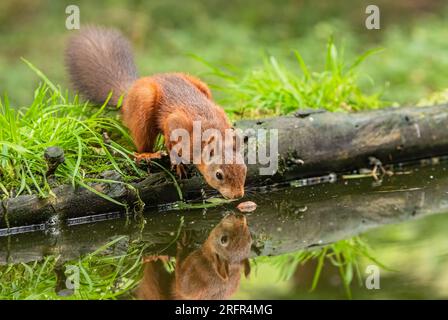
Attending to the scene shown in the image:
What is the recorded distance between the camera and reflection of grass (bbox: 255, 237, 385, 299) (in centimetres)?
343

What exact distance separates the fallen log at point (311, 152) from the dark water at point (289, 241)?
11cm

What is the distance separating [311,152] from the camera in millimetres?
5336

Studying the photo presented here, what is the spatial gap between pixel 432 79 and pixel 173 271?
21.2ft

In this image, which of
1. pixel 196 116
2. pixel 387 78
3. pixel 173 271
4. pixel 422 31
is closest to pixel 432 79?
pixel 387 78

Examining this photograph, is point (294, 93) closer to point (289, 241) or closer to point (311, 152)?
point (311, 152)

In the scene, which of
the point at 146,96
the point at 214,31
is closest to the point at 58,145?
the point at 146,96

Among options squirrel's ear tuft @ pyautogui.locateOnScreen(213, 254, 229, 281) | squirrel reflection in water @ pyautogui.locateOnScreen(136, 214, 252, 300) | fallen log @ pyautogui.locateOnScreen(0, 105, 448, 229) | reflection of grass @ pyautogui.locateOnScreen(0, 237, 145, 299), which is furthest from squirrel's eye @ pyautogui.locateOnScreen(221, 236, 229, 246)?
fallen log @ pyautogui.locateOnScreen(0, 105, 448, 229)

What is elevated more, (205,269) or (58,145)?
(58,145)

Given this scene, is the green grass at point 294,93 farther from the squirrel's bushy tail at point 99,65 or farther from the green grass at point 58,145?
the green grass at point 58,145

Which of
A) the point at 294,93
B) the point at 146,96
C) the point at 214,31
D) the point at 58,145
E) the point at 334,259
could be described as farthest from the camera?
the point at 214,31

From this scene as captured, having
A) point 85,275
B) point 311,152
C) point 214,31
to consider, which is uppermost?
point 214,31

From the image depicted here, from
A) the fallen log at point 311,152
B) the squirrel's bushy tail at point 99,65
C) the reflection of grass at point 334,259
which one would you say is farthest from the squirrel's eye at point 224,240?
the squirrel's bushy tail at point 99,65

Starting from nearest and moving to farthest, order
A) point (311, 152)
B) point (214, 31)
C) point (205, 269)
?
point (205, 269) → point (311, 152) → point (214, 31)

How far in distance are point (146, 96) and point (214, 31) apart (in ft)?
26.7
